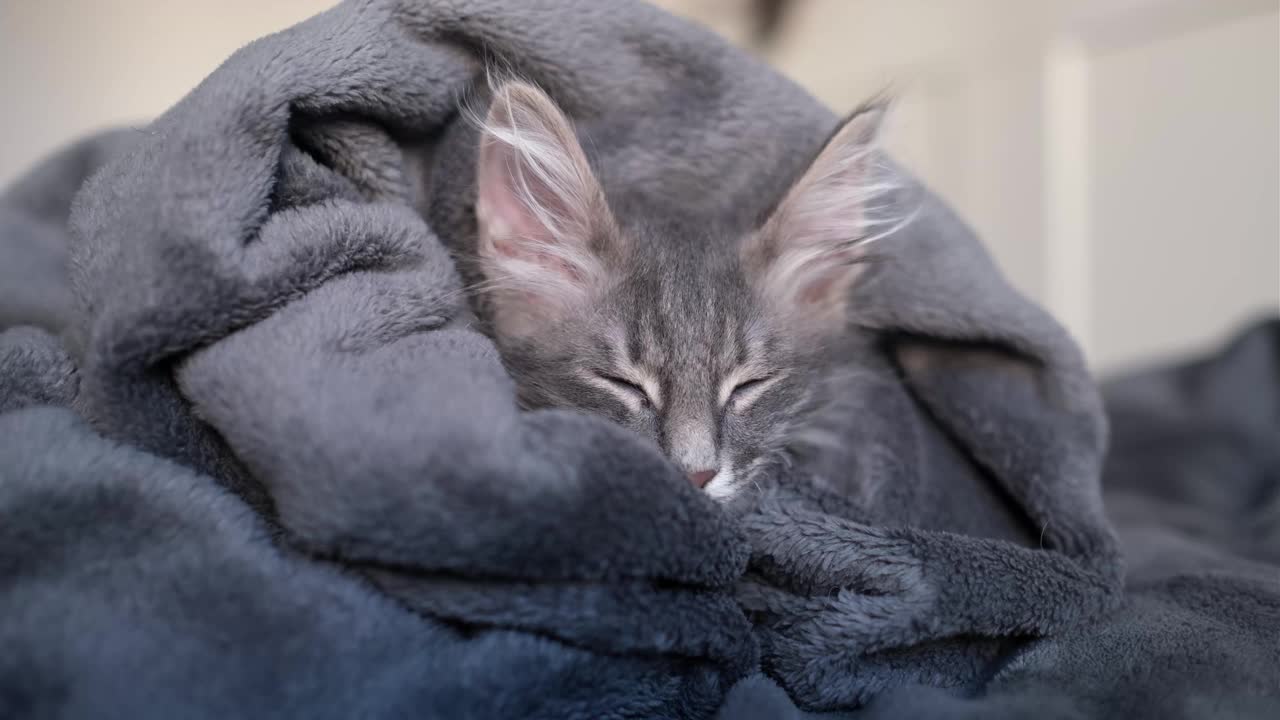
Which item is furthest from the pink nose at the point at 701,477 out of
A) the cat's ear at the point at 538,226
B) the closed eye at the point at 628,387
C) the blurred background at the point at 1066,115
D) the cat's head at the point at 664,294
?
the blurred background at the point at 1066,115

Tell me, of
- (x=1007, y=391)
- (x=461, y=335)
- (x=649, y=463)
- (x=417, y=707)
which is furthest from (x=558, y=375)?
(x=1007, y=391)

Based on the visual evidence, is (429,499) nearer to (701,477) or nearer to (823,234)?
(701,477)

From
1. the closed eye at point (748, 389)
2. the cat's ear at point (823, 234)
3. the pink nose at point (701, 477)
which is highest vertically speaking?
the cat's ear at point (823, 234)

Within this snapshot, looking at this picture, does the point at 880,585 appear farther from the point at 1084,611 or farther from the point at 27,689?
the point at 27,689

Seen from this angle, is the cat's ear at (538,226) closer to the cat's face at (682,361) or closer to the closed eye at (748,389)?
the cat's face at (682,361)

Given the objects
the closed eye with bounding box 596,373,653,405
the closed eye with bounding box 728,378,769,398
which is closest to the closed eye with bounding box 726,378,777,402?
the closed eye with bounding box 728,378,769,398

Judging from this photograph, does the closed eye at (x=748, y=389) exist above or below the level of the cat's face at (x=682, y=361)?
below

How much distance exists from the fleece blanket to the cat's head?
2.4 inches

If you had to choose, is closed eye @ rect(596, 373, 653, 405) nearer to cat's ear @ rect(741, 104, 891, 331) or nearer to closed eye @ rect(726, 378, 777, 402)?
closed eye @ rect(726, 378, 777, 402)

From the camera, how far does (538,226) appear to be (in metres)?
1.03

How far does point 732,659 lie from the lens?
0.70 metres

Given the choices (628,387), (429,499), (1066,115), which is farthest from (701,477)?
(1066,115)

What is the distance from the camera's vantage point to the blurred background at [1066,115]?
6.49 feet

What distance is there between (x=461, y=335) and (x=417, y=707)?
1.03 feet
